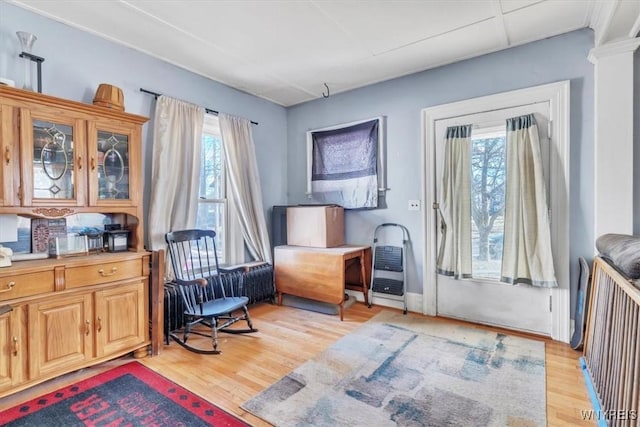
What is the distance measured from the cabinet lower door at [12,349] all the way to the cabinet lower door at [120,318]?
384mm

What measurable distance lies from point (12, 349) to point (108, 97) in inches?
68.4

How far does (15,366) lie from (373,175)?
3.20 metres

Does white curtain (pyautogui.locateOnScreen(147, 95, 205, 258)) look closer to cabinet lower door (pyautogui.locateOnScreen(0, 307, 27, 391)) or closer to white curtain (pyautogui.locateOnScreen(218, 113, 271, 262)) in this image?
white curtain (pyautogui.locateOnScreen(218, 113, 271, 262))

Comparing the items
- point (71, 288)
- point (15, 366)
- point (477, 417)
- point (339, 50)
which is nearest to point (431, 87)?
point (339, 50)

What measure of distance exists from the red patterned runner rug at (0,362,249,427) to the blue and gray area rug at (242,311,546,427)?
267 millimetres

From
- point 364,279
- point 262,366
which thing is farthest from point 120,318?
point 364,279

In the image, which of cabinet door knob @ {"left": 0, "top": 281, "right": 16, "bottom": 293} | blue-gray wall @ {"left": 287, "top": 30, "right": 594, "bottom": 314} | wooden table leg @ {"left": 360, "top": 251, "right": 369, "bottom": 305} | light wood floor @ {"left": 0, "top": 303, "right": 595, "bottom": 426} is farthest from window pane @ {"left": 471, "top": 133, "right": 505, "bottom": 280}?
cabinet door knob @ {"left": 0, "top": 281, "right": 16, "bottom": 293}

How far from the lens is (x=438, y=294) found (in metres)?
3.24

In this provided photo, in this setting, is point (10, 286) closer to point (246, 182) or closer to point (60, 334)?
point (60, 334)

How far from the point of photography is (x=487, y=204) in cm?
290

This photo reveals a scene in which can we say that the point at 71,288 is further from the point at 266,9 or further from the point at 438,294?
the point at 438,294

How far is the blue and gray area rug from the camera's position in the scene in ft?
5.63

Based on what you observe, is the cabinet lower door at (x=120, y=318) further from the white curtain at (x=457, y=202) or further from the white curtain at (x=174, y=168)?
the white curtain at (x=457, y=202)

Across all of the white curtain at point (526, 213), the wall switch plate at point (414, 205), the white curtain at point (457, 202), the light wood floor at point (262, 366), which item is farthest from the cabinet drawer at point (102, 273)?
Result: the white curtain at point (526, 213)
